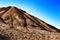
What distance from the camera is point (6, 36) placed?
11.1 meters

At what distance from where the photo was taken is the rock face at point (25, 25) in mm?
12316

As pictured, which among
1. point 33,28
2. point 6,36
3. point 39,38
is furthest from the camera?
point 33,28

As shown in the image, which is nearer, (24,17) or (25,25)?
(25,25)

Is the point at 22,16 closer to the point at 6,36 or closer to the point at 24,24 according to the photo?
the point at 24,24

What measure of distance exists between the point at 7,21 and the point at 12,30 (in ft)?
7.15

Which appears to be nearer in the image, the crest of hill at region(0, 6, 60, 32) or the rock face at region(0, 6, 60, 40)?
the rock face at region(0, 6, 60, 40)

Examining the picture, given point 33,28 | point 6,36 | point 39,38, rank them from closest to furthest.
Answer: point 6,36
point 39,38
point 33,28

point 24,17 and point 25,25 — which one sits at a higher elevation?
point 24,17

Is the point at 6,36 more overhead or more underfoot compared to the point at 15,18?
more underfoot

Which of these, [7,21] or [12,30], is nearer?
[12,30]

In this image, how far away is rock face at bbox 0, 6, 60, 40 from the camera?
485 inches

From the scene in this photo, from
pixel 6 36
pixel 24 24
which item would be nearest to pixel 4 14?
pixel 24 24

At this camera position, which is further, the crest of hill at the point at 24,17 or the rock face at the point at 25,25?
the crest of hill at the point at 24,17

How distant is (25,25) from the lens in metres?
14.3
